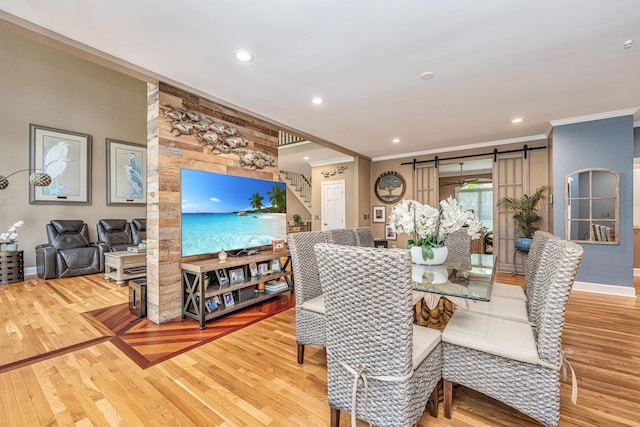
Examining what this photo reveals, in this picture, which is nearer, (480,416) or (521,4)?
(480,416)

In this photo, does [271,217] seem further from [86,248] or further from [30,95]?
[30,95]

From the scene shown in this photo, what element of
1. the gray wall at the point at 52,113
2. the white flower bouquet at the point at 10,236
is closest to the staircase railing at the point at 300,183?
the gray wall at the point at 52,113

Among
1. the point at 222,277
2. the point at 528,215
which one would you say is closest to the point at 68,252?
the point at 222,277

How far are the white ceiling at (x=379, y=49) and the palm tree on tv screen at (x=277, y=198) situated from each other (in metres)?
1.07

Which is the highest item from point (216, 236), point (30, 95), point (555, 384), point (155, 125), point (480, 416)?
point (30, 95)

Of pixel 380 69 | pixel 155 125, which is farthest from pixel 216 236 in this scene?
pixel 380 69

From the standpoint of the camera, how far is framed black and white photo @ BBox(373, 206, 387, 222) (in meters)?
6.73

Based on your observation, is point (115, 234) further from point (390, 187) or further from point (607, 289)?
point (607, 289)

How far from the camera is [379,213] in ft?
22.3

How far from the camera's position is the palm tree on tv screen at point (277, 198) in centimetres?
396

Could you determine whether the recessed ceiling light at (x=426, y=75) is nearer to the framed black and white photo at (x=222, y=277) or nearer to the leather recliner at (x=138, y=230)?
the framed black and white photo at (x=222, y=277)

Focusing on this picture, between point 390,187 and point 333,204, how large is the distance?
1.52 meters

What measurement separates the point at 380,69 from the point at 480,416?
283cm

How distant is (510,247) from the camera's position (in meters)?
5.25
